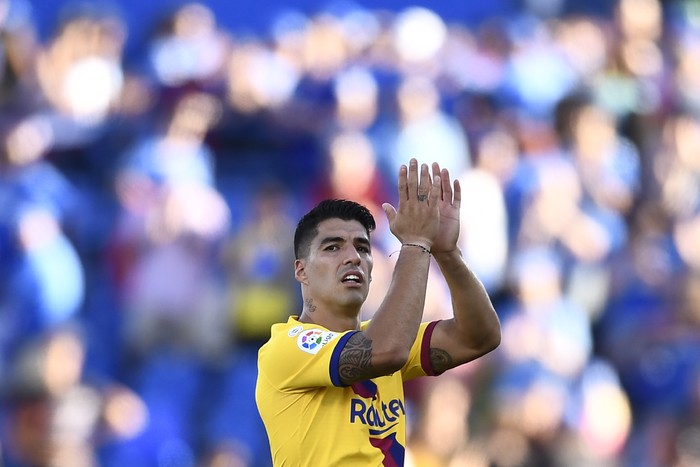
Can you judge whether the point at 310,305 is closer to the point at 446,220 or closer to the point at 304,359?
the point at 304,359

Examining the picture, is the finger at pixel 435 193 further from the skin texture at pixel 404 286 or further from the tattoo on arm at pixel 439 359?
the tattoo on arm at pixel 439 359

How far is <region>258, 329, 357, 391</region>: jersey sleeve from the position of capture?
3.84 m

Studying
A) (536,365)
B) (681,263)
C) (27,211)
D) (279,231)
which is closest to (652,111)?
(681,263)

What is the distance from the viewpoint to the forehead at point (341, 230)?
13.9ft

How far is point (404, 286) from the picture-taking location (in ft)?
12.3

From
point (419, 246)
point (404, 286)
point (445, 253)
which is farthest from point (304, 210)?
point (404, 286)

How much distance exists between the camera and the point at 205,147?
9719 mm

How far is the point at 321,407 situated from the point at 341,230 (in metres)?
0.70

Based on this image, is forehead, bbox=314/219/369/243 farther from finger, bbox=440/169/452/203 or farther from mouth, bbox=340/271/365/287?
finger, bbox=440/169/452/203

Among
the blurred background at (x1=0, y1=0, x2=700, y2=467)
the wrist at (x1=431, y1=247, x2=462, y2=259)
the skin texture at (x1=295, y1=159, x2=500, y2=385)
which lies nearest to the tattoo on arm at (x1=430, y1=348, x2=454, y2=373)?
the skin texture at (x1=295, y1=159, x2=500, y2=385)

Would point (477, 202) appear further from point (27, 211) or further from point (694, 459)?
point (27, 211)

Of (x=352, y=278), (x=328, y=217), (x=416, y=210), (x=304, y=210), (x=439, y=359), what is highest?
(x=304, y=210)

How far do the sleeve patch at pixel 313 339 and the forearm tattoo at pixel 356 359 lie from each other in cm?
14

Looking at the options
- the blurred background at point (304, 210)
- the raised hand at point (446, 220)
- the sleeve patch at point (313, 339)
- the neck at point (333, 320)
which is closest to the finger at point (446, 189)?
the raised hand at point (446, 220)
